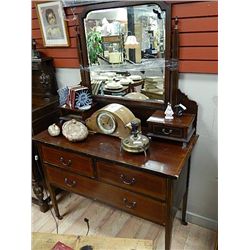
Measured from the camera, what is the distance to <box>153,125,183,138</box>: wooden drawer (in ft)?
4.03

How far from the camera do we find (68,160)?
1.40 m

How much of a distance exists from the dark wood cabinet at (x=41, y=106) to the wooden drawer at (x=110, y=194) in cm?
30

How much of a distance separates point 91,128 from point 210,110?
756 mm

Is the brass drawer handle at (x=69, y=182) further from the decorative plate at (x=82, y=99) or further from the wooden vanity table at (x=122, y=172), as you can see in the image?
the decorative plate at (x=82, y=99)

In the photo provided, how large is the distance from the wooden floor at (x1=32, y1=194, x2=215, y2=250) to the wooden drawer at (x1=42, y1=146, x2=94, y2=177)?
596 millimetres

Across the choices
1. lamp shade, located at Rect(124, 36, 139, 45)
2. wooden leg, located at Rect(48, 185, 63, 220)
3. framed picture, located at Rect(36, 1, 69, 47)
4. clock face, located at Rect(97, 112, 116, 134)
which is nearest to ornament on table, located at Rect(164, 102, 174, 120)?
clock face, located at Rect(97, 112, 116, 134)

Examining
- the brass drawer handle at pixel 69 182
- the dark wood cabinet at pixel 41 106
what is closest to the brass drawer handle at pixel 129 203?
the brass drawer handle at pixel 69 182

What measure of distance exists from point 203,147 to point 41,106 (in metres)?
1.26

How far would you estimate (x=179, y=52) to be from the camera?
49.8 inches

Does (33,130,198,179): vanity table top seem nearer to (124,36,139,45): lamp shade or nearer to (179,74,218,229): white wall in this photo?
(179,74,218,229): white wall

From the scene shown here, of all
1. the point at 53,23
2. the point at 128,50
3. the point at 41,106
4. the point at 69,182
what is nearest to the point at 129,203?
the point at 69,182

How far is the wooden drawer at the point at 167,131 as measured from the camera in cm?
123

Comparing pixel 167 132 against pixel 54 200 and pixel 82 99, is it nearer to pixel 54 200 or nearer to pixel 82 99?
pixel 82 99
